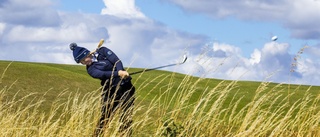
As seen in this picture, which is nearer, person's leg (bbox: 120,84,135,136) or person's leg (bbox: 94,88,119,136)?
person's leg (bbox: 120,84,135,136)

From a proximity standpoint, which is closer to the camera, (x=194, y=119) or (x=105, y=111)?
(x=194, y=119)

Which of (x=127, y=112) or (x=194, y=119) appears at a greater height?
(x=194, y=119)

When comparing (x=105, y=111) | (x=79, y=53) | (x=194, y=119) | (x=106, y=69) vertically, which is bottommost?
(x=105, y=111)

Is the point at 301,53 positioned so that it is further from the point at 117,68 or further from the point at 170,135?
the point at 117,68

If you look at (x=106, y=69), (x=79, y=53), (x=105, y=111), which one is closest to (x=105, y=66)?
(x=106, y=69)

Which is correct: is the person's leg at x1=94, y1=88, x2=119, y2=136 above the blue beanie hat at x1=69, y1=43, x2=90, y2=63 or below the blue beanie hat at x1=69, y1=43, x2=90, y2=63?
below

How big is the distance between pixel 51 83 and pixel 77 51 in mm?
17682

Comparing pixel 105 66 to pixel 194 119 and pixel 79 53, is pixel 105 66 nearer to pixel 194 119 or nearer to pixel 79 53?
pixel 79 53

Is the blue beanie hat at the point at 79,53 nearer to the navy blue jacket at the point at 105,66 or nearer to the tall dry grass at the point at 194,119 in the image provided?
the navy blue jacket at the point at 105,66

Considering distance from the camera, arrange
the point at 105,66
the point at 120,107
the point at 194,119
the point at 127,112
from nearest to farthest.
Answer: the point at 194,119, the point at 120,107, the point at 127,112, the point at 105,66

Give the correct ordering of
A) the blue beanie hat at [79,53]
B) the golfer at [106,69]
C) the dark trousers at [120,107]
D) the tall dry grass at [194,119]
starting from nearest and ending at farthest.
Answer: the tall dry grass at [194,119], the dark trousers at [120,107], the golfer at [106,69], the blue beanie hat at [79,53]

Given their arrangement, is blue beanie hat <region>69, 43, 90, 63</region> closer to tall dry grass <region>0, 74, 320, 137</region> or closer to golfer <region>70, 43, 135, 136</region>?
golfer <region>70, 43, 135, 136</region>

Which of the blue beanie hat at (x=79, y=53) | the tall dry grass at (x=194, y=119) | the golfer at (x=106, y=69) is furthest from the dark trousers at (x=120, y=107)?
the blue beanie hat at (x=79, y=53)

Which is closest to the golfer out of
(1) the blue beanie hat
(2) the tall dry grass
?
(1) the blue beanie hat
